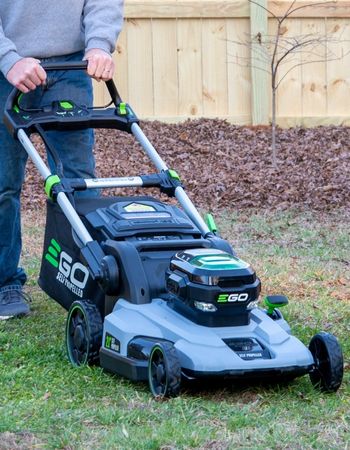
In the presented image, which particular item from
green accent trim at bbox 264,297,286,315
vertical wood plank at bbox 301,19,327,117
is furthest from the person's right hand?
vertical wood plank at bbox 301,19,327,117

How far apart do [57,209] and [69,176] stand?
32cm

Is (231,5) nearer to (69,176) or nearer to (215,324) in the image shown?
(69,176)

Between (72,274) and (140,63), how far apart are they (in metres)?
6.02

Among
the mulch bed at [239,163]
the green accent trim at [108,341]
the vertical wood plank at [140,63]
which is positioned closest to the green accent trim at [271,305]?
the green accent trim at [108,341]

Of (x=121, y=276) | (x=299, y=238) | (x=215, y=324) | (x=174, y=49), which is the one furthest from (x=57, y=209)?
(x=174, y=49)

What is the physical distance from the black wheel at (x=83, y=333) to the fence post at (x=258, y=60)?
6.31 metres

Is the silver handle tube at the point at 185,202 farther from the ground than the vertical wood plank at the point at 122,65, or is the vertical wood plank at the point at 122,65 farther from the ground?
the vertical wood plank at the point at 122,65

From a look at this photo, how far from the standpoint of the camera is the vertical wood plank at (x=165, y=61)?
32.7ft

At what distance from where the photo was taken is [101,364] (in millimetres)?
3822

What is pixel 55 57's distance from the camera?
4.70 meters

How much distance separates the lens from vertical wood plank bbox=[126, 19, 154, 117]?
996 centimetres

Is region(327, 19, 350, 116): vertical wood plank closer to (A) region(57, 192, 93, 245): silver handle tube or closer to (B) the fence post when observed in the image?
(B) the fence post

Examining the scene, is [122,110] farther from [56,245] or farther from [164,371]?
[164,371]

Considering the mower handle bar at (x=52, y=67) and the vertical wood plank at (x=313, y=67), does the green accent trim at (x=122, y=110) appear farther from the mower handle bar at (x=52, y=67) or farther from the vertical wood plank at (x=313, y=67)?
the vertical wood plank at (x=313, y=67)
